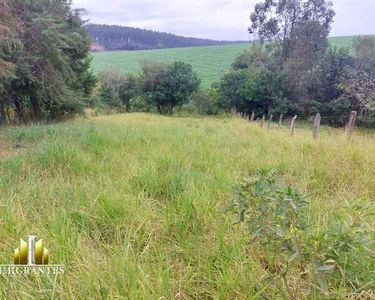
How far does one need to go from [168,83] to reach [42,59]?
1787cm

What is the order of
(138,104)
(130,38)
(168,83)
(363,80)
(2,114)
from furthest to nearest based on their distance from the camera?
(130,38) < (138,104) < (168,83) < (363,80) < (2,114)

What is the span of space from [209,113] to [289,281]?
29077 millimetres

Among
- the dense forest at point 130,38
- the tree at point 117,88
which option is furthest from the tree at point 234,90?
the dense forest at point 130,38

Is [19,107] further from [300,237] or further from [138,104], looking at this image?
[138,104]

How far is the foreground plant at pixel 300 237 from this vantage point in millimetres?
1200

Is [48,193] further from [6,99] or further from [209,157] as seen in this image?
[6,99]

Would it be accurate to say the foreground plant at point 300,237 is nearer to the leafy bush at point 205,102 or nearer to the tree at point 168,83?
the tree at point 168,83

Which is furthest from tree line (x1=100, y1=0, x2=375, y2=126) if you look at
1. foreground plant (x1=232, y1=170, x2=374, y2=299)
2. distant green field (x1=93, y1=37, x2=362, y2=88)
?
foreground plant (x1=232, y1=170, x2=374, y2=299)

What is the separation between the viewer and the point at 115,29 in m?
76.8

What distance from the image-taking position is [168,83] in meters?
28.3

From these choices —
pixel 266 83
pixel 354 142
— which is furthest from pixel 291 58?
pixel 354 142

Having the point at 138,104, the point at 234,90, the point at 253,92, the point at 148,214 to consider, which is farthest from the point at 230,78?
the point at 148,214

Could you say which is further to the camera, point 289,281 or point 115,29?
point 115,29

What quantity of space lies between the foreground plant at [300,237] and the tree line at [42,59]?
9218mm
